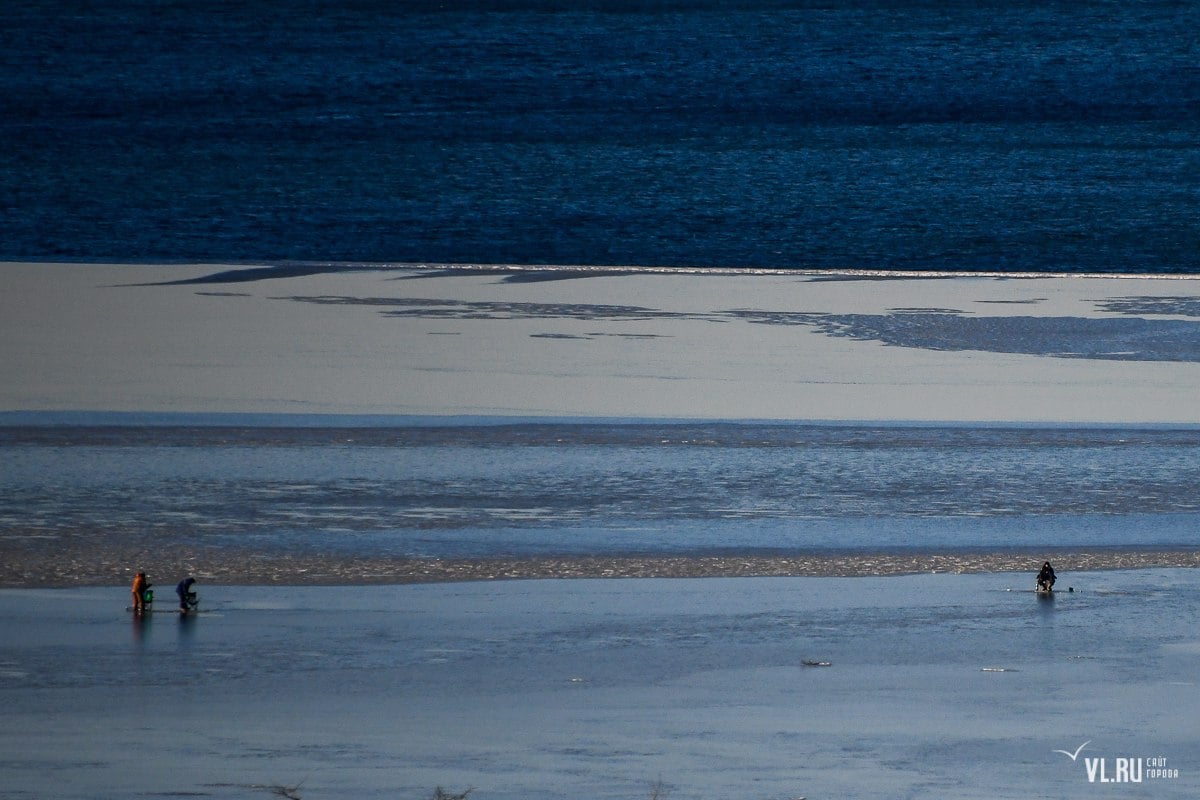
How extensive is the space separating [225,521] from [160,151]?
25.0 m

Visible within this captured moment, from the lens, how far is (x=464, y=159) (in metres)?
29.6

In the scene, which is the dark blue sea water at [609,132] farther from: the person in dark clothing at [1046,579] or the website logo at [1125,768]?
the website logo at [1125,768]

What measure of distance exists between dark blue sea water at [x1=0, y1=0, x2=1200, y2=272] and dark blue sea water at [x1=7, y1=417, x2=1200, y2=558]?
1026 centimetres

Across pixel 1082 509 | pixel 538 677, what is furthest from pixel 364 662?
pixel 1082 509

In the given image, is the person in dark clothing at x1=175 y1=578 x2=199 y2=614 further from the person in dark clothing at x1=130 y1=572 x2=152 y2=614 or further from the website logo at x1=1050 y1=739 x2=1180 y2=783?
the website logo at x1=1050 y1=739 x2=1180 y2=783

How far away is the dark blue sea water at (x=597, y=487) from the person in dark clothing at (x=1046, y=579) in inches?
27.6

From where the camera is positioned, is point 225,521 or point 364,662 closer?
point 364,662

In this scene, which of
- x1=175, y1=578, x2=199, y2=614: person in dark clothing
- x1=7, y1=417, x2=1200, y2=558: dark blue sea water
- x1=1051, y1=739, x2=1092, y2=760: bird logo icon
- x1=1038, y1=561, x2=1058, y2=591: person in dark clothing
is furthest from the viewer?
x1=7, y1=417, x2=1200, y2=558: dark blue sea water

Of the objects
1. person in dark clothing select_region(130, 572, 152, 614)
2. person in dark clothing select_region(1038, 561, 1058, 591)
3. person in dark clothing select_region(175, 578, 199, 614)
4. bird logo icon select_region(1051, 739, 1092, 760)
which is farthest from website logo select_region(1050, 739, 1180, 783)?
person in dark clothing select_region(130, 572, 152, 614)

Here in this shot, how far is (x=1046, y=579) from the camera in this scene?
22.2ft

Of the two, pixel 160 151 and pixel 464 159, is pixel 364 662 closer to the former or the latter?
pixel 464 159

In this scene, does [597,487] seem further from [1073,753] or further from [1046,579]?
[1073,753]

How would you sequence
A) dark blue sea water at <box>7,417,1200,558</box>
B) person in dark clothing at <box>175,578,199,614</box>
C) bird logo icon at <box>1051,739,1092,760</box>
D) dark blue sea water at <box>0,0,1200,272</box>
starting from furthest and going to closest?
dark blue sea water at <box>0,0,1200,272</box>, dark blue sea water at <box>7,417,1200,558</box>, person in dark clothing at <box>175,578,199,614</box>, bird logo icon at <box>1051,739,1092,760</box>

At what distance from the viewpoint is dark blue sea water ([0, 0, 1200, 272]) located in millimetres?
21703
